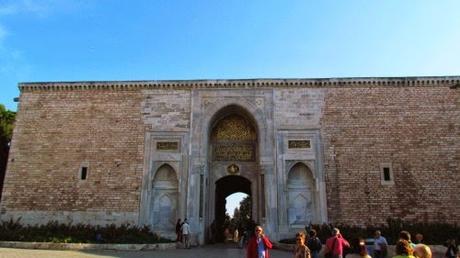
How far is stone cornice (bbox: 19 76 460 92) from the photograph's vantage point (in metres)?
14.7

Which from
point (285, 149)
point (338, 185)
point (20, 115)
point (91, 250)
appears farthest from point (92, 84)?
point (338, 185)

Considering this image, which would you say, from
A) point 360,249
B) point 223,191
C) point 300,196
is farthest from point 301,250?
point 223,191

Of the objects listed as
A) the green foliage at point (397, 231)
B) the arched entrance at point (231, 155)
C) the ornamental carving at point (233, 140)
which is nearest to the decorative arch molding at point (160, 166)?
the arched entrance at point (231, 155)

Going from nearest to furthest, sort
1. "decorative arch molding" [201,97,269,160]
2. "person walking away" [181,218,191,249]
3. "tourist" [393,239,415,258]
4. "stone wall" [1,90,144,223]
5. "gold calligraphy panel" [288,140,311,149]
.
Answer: "tourist" [393,239,415,258] → "person walking away" [181,218,191,249] → "stone wall" [1,90,144,223] → "gold calligraphy panel" [288,140,311,149] → "decorative arch molding" [201,97,269,160]

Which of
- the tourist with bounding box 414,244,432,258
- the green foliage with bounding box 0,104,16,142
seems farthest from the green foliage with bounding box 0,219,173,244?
the tourist with bounding box 414,244,432,258

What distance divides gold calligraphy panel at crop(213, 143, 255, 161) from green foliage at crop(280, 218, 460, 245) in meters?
3.74

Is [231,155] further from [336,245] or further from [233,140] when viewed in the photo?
[336,245]

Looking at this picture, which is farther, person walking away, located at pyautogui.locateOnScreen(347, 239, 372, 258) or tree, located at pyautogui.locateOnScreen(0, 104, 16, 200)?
tree, located at pyautogui.locateOnScreen(0, 104, 16, 200)

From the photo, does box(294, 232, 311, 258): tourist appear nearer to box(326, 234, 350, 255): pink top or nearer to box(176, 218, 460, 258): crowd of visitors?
box(176, 218, 460, 258): crowd of visitors

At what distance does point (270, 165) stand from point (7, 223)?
9.55 m

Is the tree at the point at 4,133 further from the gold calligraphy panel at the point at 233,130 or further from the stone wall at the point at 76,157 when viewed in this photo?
the gold calligraphy panel at the point at 233,130

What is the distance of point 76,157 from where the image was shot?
14.7 m

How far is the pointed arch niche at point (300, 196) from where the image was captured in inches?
548

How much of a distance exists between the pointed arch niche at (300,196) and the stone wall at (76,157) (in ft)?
18.1
